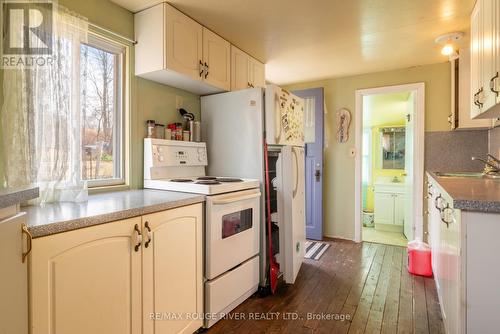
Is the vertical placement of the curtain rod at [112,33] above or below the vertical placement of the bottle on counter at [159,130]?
above

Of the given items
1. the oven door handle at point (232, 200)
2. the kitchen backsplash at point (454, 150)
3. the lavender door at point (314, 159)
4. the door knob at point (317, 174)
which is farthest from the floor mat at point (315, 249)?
the kitchen backsplash at point (454, 150)

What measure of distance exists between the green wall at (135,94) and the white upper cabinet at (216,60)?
0.35 metres

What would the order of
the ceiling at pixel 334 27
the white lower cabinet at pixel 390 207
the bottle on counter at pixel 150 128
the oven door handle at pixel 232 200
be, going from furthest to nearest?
1. the white lower cabinet at pixel 390 207
2. the bottle on counter at pixel 150 128
3. the ceiling at pixel 334 27
4. the oven door handle at pixel 232 200

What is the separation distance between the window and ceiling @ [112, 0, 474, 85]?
39 centimetres

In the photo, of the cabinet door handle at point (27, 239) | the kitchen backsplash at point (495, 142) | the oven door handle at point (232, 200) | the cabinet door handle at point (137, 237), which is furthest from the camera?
the kitchen backsplash at point (495, 142)

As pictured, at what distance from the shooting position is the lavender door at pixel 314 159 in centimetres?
368

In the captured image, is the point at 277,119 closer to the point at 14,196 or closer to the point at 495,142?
the point at 14,196

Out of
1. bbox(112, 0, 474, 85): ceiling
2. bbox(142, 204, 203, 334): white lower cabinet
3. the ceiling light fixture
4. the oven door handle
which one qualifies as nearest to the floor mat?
the oven door handle

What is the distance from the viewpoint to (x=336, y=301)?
7.05 feet

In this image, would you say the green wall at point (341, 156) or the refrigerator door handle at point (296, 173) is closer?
the refrigerator door handle at point (296, 173)

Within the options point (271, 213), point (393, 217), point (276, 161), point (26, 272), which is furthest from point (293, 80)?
point (26, 272)
